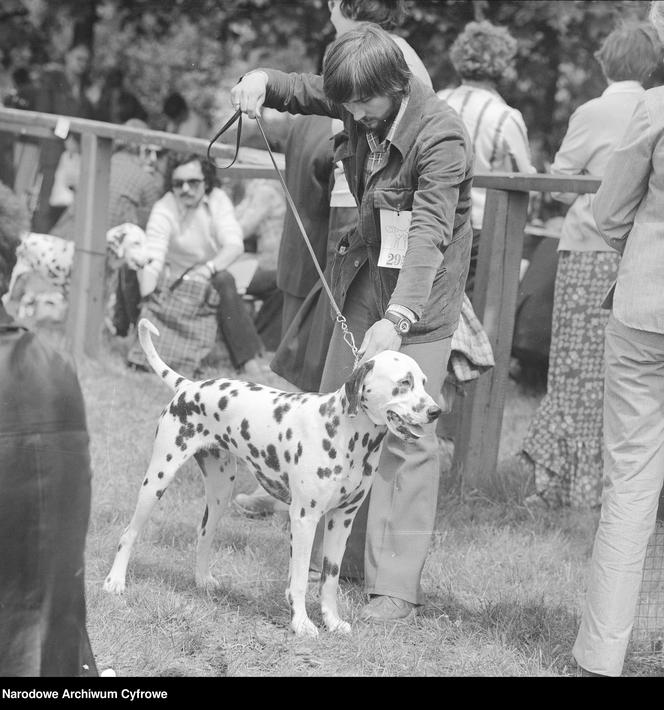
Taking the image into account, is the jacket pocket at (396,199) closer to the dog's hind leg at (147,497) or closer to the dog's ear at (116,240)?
the dog's hind leg at (147,497)

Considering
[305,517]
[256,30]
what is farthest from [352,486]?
[256,30]

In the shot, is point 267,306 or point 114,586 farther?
point 267,306

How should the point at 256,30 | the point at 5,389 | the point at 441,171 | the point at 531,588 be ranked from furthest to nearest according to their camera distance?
the point at 256,30, the point at 531,588, the point at 441,171, the point at 5,389

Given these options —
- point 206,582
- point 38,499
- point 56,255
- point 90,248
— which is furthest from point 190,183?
point 38,499

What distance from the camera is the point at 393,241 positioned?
163 inches

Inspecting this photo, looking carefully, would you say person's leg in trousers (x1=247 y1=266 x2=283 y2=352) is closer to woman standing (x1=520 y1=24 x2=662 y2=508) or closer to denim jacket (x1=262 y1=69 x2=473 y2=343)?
woman standing (x1=520 y1=24 x2=662 y2=508)

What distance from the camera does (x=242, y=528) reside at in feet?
17.7

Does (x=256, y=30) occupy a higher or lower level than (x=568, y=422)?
higher

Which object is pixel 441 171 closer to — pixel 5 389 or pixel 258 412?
pixel 258 412

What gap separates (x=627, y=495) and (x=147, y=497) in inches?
69.8

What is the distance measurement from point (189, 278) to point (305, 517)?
15.9 feet

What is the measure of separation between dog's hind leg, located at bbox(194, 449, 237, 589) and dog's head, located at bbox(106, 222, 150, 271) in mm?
4348

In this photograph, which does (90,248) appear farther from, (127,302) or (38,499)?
(38,499)

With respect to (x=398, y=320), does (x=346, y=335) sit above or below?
below
